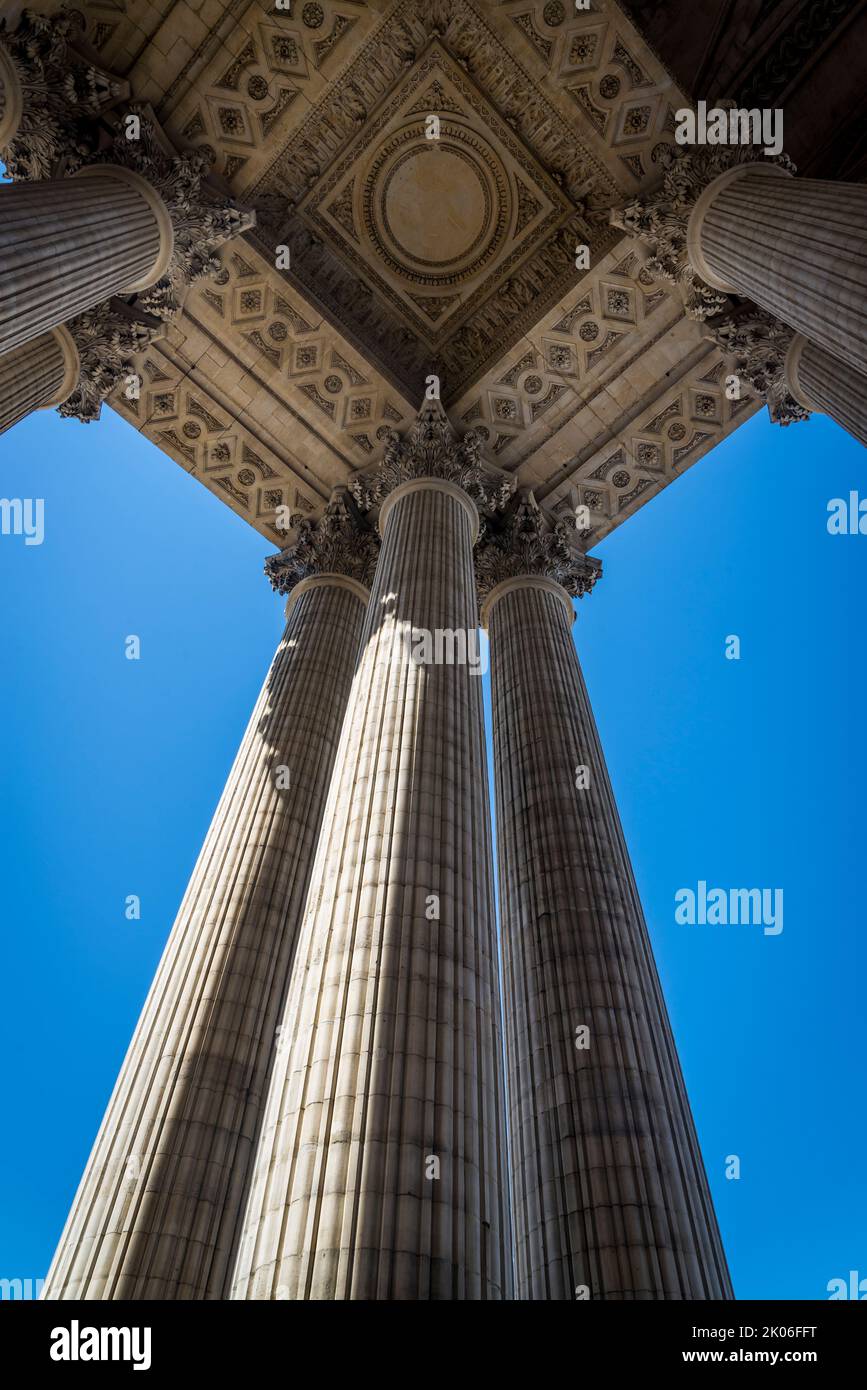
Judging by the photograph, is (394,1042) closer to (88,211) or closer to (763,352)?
(88,211)

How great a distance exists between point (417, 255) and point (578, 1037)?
17042 mm

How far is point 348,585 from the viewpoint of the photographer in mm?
19750

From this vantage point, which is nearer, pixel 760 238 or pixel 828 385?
pixel 760 238

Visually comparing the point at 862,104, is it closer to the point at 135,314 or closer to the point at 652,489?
the point at 652,489

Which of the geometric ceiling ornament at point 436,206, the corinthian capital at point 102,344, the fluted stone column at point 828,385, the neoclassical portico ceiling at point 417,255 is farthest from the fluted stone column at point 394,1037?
the geometric ceiling ornament at point 436,206

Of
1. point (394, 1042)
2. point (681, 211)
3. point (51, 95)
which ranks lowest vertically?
→ point (394, 1042)

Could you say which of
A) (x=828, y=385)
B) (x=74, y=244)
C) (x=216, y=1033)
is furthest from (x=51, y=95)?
(x=216, y=1033)

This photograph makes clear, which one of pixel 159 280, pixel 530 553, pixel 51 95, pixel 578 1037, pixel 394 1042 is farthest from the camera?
pixel 530 553

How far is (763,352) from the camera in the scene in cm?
1553

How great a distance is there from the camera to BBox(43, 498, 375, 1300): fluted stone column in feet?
33.0

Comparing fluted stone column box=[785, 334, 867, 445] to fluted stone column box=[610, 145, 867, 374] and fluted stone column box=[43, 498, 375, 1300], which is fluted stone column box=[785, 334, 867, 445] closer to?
fluted stone column box=[610, 145, 867, 374]

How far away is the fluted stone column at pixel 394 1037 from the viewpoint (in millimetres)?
6984
